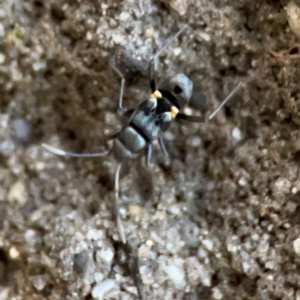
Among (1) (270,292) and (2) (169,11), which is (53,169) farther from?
(1) (270,292)

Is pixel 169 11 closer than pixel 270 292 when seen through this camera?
No

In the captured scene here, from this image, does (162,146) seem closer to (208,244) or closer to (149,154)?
(149,154)

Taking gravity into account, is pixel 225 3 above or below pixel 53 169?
above

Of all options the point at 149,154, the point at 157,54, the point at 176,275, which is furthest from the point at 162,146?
the point at 176,275

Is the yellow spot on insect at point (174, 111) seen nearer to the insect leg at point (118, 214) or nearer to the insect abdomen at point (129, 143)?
the insect abdomen at point (129, 143)

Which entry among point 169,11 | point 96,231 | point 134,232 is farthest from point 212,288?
point 169,11

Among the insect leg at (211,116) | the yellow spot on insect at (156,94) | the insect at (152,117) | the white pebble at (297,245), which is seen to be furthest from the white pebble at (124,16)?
the white pebble at (297,245)

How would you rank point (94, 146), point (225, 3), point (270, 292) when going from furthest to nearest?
point (94, 146) → point (225, 3) → point (270, 292)
